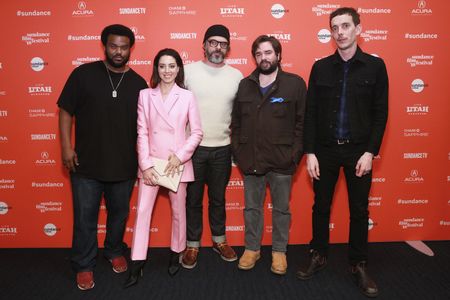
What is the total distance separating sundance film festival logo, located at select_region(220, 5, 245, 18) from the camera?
3184 mm

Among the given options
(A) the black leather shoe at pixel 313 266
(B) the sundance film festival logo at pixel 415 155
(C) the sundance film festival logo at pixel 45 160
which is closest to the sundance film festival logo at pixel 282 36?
(B) the sundance film festival logo at pixel 415 155

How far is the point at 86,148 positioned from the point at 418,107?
9.79 feet

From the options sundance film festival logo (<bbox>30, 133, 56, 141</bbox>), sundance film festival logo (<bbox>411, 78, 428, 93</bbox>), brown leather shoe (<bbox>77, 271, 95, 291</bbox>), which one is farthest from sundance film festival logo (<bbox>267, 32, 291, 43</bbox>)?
brown leather shoe (<bbox>77, 271, 95, 291</bbox>)

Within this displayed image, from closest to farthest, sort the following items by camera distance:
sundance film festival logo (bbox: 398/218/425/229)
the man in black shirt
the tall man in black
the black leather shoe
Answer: the tall man in black → the man in black shirt → the black leather shoe → sundance film festival logo (bbox: 398/218/425/229)

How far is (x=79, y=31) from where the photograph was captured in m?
3.18

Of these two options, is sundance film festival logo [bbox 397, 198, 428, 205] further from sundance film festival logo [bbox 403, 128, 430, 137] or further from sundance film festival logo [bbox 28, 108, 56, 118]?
sundance film festival logo [bbox 28, 108, 56, 118]

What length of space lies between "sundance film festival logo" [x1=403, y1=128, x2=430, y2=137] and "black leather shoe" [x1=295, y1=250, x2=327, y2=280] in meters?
1.49

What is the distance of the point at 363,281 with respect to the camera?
2.58m

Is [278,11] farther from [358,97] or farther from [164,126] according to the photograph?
[164,126]

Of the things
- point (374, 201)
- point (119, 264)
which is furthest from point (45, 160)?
point (374, 201)

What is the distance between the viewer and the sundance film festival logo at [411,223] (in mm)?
3492

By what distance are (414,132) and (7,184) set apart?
3.91 m

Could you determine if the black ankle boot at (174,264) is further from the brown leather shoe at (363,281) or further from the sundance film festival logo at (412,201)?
the sundance film festival logo at (412,201)

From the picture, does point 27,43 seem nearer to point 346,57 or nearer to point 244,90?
point 244,90
